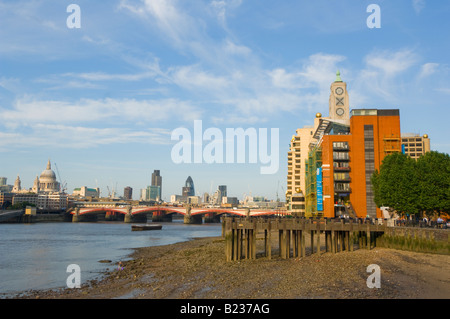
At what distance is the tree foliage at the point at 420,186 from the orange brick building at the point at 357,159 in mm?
20068

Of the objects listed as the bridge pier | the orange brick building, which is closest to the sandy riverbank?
the orange brick building

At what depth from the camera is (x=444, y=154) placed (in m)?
53.2

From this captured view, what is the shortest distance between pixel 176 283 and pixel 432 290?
58.9 ft

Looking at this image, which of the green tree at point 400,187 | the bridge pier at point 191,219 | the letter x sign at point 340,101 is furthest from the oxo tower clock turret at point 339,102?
the bridge pier at point 191,219

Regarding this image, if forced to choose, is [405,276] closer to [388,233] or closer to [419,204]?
[388,233]

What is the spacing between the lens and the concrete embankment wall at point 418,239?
36625 millimetres

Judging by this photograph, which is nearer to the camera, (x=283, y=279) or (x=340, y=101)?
(x=283, y=279)

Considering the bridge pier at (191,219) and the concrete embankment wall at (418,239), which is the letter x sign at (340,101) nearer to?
the concrete embankment wall at (418,239)

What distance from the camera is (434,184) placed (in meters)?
49.9

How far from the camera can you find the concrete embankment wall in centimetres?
3662

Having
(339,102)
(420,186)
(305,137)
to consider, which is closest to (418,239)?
(420,186)

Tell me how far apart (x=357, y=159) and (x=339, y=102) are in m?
19.9

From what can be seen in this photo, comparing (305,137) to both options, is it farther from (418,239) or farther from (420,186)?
(418,239)
